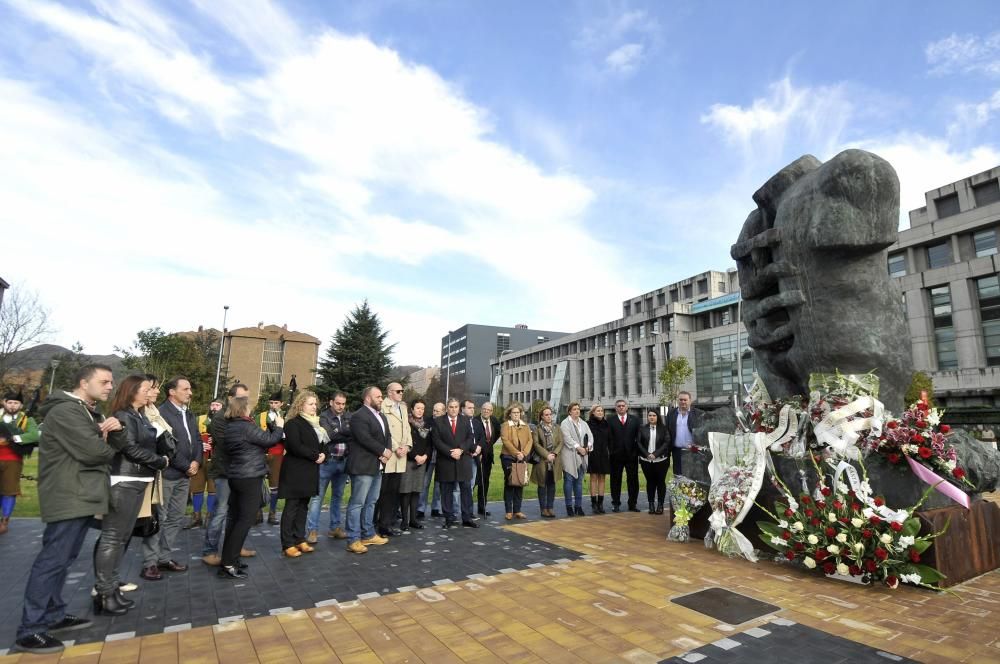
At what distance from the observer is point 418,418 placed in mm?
8406

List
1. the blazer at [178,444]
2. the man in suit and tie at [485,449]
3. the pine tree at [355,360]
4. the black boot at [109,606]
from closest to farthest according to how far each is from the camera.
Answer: the black boot at [109,606] < the blazer at [178,444] < the man in suit and tie at [485,449] < the pine tree at [355,360]

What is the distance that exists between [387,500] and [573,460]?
3.32 metres

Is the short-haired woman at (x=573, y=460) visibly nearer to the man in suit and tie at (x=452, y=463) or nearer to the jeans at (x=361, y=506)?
the man in suit and tie at (x=452, y=463)

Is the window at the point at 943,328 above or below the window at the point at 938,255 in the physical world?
below

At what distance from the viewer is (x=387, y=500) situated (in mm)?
7195

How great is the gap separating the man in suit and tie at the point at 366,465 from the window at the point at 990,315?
4172 centimetres

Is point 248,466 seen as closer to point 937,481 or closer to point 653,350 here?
point 937,481

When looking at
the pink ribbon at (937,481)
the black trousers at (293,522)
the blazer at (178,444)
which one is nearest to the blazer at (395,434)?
the black trousers at (293,522)

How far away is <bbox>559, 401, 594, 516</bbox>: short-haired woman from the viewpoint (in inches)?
353

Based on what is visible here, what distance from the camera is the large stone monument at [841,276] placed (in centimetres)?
586

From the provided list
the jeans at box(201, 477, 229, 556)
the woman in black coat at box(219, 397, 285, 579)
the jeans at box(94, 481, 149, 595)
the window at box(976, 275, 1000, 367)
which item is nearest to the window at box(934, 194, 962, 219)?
the window at box(976, 275, 1000, 367)

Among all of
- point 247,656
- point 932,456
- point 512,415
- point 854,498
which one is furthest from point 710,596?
point 512,415

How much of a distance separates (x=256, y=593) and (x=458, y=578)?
174 centimetres

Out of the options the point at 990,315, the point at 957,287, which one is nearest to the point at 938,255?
the point at 957,287
